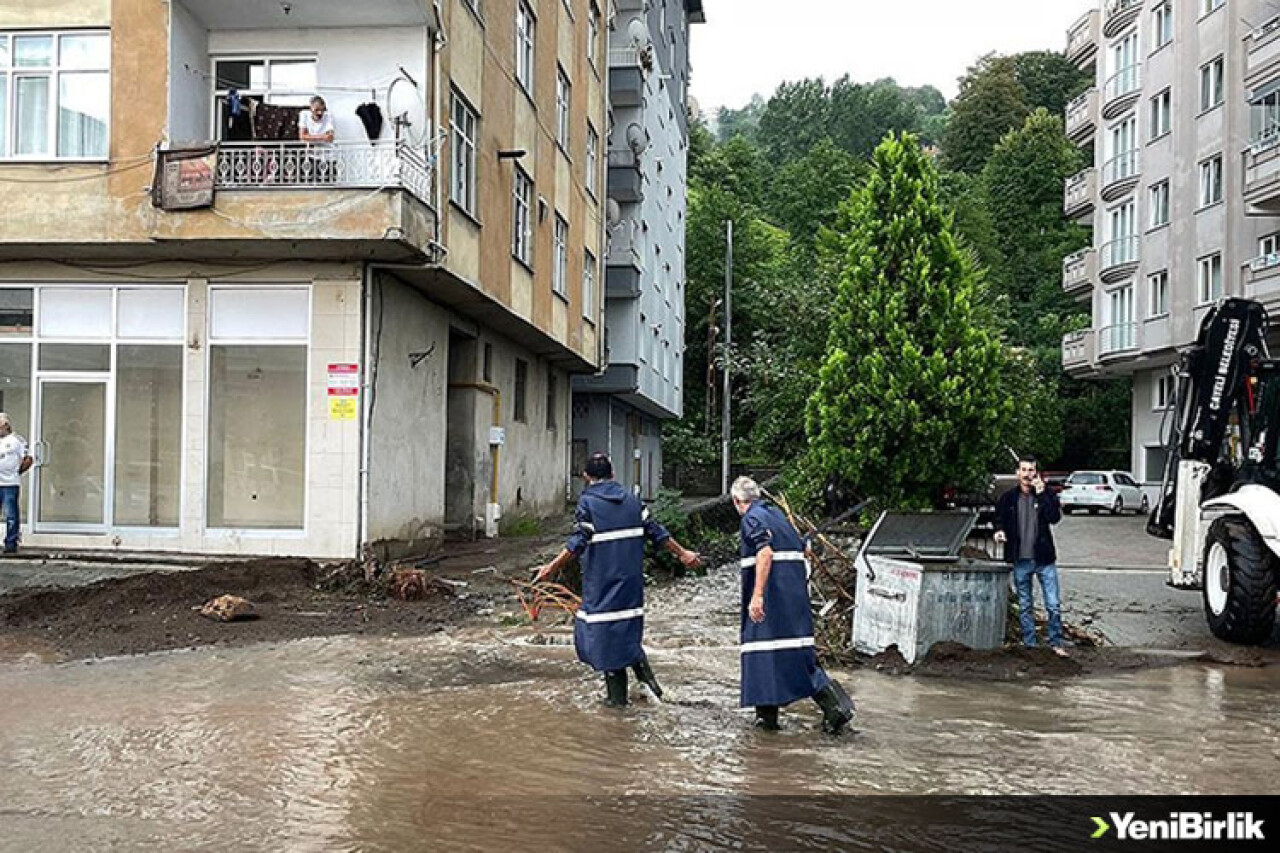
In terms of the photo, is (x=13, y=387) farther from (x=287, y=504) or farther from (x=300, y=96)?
(x=300, y=96)

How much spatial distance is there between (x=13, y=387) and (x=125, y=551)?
3233 mm

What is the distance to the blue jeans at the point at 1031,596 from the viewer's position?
1186cm

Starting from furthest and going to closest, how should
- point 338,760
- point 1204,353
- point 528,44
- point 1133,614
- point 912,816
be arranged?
point 528,44 < point 1133,614 < point 1204,353 < point 338,760 < point 912,816

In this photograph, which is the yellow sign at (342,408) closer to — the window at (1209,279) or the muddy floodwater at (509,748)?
the muddy floodwater at (509,748)

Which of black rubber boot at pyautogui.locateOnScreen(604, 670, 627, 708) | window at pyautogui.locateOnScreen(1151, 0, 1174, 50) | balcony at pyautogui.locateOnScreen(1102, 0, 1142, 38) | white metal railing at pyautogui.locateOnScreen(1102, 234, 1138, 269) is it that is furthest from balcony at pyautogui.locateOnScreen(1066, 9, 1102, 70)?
black rubber boot at pyautogui.locateOnScreen(604, 670, 627, 708)

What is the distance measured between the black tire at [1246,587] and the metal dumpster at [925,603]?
2901 millimetres

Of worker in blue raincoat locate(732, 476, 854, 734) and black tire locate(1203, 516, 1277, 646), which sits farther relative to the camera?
black tire locate(1203, 516, 1277, 646)

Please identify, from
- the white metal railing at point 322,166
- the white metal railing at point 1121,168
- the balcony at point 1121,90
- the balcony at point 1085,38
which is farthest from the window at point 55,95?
the balcony at point 1085,38

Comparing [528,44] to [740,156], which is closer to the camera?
[528,44]

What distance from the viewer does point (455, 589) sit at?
Answer: 15.2 m

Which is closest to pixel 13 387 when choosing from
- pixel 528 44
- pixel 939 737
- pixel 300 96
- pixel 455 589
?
pixel 300 96

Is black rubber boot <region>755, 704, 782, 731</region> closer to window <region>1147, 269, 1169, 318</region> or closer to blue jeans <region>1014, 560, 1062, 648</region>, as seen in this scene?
blue jeans <region>1014, 560, 1062, 648</region>

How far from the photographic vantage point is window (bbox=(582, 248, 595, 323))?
98.0 ft

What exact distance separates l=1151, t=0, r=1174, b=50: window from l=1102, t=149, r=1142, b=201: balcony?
384 centimetres
